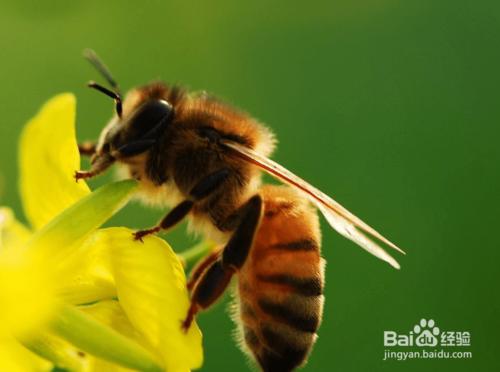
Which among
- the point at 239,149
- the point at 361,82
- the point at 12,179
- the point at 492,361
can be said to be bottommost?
the point at 239,149

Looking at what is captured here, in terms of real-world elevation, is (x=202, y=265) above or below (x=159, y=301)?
above

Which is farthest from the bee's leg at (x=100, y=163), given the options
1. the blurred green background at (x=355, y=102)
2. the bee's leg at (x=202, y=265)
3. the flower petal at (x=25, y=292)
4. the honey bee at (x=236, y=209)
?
the blurred green background at (x=355, y=102)

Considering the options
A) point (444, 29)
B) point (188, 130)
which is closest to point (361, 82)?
point (444, 29)

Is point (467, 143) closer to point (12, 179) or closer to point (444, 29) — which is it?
point (444, 29)

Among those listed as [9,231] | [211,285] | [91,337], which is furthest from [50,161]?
[91,337]

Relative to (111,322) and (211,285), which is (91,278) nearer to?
(111,322)

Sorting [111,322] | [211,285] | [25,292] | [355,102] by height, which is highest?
[355,102]

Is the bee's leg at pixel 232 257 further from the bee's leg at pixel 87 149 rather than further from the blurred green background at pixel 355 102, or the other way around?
the blurred green background at pixel 355 102
